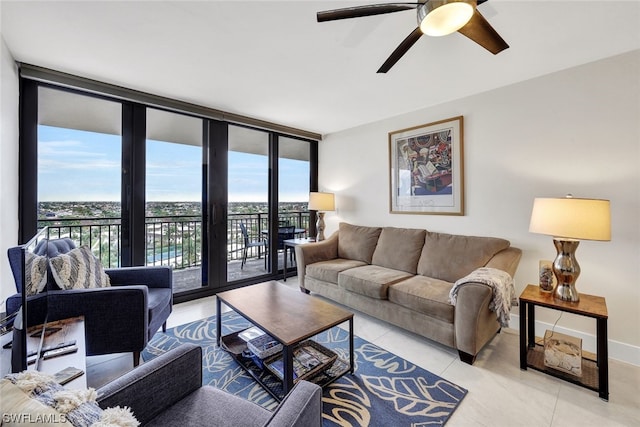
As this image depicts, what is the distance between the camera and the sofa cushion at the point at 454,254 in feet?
8.13

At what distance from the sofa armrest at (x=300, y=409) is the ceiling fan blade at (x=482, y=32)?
1755 mm

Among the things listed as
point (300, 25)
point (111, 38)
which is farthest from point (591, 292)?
point (111, 38)

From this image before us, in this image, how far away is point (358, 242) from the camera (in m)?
3.50

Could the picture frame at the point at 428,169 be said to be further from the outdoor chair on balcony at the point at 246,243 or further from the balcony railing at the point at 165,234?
the outdoor chair on balcony at the point at 246,243

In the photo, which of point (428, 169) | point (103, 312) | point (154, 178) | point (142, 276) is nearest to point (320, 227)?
point (428, 169)

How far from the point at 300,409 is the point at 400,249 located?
2448 mm

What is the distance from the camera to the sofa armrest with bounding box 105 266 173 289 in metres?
2.26

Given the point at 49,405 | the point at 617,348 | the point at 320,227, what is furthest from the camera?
the point at 320,227

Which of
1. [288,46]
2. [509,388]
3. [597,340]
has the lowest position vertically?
[509,388]

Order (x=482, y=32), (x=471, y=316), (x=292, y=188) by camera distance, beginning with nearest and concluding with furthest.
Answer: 1. (x=482, y=32)
2. (x=471, y=316)
3. (x=292, y=188)

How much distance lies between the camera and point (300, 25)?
5.70 feet

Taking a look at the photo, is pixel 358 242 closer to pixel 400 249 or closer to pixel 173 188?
pixel 400 249

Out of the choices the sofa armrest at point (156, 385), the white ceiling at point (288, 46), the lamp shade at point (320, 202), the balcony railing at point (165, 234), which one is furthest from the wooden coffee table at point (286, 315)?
the white ceiling at point (288, 46)

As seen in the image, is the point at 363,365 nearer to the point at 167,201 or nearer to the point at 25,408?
the point at 25,408
